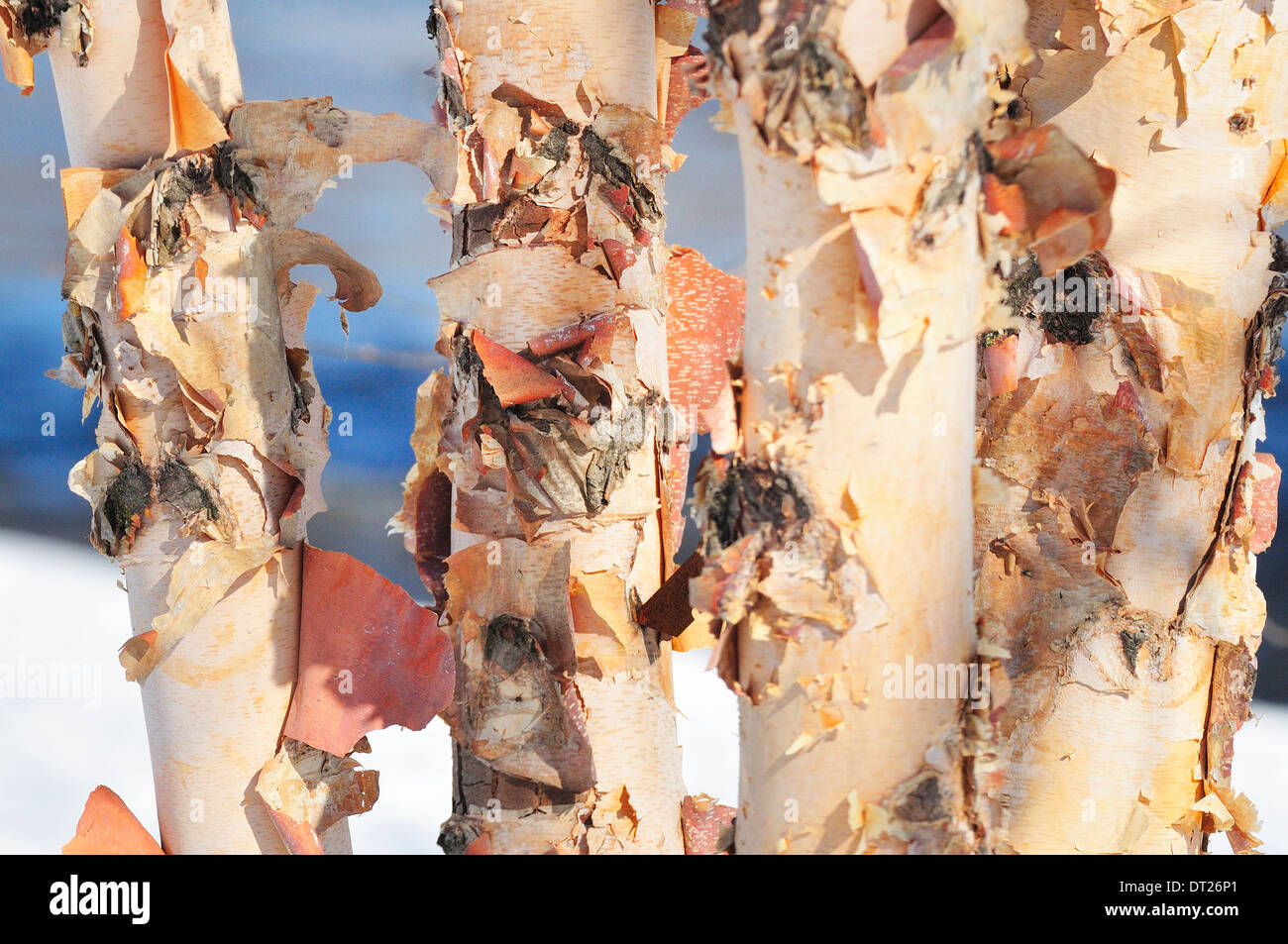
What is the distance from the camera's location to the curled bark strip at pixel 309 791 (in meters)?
0.70

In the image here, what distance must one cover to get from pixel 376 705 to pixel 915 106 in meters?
0.47

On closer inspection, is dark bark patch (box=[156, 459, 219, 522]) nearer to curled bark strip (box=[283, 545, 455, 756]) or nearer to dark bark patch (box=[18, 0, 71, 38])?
curled bark strip (box=[283, 545, 455, 756])

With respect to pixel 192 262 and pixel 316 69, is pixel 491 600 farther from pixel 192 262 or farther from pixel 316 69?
pixel 316 69

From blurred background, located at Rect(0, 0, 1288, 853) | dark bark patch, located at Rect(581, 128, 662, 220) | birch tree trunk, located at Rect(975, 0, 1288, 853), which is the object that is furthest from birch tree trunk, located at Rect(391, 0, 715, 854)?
blurred background, located at Rect(0, 0, 1288, 853)

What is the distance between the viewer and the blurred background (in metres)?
1.31

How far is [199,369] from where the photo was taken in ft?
2.13

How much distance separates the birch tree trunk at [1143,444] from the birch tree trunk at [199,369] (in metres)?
0.42

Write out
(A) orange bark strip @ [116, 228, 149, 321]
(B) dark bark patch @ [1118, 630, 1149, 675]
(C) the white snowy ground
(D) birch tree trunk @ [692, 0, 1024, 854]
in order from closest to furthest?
(D) birch tree trunk @ [692, 0, 1024, 854], (A) orange bark strip @ [116, 228, 149, 321], (B) dark bark patch @ [1118, 630, 1149, 675], (C) the white snowy ground

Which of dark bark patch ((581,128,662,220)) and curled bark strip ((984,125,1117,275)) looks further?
dark bark patch ((581,128,662,220))

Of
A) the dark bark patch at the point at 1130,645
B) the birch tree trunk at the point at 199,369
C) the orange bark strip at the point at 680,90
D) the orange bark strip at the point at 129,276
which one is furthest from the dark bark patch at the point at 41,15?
the dark bark patch at the point at 1130,645

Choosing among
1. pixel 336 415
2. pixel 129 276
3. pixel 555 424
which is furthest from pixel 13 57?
pixel 336 415

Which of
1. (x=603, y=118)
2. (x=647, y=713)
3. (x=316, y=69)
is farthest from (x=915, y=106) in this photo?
(x=316, y=69)

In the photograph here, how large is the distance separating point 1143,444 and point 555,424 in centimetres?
38

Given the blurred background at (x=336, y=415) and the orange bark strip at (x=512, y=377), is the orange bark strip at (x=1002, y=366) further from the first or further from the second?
the blurred background at (x=336, y=415)
